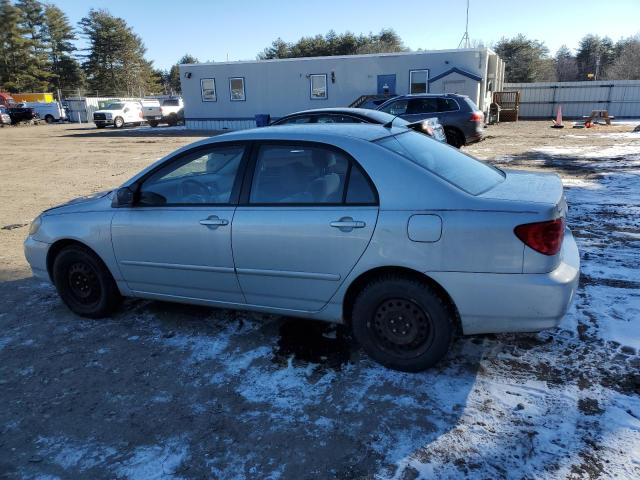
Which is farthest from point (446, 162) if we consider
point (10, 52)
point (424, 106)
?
point (10, 52)

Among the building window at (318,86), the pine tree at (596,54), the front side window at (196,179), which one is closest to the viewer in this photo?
the front side window at (196,179)

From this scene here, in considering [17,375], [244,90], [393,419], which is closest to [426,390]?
[393,419]

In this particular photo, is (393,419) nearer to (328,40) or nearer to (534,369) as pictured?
(534,369)

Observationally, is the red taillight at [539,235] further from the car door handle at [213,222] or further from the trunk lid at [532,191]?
the car door handle at [213,222]

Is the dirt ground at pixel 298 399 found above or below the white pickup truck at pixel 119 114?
→ below

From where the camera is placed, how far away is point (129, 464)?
2578 mm

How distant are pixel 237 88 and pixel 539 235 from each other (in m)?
25.6

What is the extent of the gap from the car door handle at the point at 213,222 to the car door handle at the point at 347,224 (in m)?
0.86

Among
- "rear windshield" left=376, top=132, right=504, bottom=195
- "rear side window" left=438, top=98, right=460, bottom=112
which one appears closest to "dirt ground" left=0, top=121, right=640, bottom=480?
"rear windshield" left=376, top=132, right=504, bottom=195

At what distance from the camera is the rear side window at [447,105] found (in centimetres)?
1405

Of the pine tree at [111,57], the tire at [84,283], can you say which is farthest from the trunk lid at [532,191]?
the pine tree at [111,57]

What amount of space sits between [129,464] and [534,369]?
2536 millimetres

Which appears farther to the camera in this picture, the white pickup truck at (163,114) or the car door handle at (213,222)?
the white pickup truck at (163,114)

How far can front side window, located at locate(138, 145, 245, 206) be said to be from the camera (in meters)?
3.68
